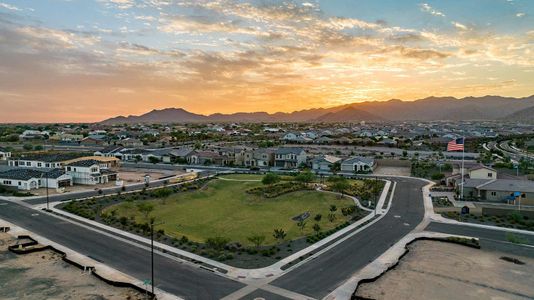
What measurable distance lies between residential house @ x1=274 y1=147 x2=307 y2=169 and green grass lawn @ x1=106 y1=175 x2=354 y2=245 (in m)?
30.9

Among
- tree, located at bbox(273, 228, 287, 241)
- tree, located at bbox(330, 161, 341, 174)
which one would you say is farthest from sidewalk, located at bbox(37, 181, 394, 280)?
tree, located at bbox(330, 161, 341, 174)

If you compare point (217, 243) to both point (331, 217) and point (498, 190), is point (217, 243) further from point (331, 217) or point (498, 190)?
point (498, 190)

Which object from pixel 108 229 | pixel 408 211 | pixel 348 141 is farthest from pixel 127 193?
pixel 348 141

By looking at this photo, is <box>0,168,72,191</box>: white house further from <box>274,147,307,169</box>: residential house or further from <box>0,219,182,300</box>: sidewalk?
<box>274,147,307,169</box>: residential house

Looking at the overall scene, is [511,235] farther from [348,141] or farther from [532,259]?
[348,141]

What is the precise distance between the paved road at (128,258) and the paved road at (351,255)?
5.58 m

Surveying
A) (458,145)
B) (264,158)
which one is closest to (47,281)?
(458,145)

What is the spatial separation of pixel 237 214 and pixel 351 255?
22990 millimetres

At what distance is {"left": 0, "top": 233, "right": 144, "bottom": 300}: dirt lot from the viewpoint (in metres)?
31.3

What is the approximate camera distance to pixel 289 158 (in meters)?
108

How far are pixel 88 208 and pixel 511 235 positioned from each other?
56641 mm

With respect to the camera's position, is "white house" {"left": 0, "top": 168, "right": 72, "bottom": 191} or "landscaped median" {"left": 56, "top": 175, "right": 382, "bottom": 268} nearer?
"landscaped median" {"left": 56, "top": 175, "right": 382, "bottom": 268}

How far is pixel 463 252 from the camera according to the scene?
4141 cm

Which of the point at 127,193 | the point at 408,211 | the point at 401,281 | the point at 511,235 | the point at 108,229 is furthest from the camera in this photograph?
the point at 127,193
